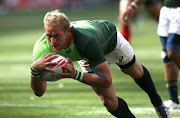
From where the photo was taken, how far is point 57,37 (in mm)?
5531

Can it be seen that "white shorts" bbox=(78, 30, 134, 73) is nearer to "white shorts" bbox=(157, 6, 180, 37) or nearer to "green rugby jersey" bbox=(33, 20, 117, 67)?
"green rugby jersey" bbox=(33, 20, 117, 67)

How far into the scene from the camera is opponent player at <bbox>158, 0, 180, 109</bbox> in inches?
292

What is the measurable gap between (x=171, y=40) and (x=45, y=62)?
99.7 inches

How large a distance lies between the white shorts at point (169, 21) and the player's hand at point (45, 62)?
98.1 inches

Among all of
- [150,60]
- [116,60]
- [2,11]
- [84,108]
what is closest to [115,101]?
[116,60]

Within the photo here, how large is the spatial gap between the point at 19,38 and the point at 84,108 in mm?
11702

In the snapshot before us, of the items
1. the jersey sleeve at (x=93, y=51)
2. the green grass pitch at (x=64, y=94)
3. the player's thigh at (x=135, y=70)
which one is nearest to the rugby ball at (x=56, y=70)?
the jersey sleeve at (x=93, y=51)

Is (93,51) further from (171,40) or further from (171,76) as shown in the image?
(171,76)

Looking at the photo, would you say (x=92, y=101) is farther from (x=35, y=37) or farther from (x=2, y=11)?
(x=2, y=11)

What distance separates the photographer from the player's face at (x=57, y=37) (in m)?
5.50

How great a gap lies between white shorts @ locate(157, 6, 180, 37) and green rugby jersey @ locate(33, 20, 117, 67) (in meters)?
1.47

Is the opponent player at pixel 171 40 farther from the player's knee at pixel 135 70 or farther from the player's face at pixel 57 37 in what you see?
the player's face at pixel 57 37

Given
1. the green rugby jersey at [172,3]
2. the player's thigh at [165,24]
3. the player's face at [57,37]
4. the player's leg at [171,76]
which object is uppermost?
the player's face at [57,37]

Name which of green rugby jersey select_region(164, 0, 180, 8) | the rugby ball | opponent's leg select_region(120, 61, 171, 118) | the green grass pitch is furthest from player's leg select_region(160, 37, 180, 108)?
the rugby ball
